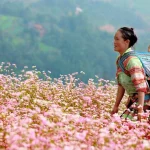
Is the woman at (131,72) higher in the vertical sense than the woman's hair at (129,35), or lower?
lower

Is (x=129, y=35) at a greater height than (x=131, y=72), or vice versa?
(x=129, y=35)

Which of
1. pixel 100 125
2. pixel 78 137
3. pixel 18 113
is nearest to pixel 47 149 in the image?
pixel 78 137

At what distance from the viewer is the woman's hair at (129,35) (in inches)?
208

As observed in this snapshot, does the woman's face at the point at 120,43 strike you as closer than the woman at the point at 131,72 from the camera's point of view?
No

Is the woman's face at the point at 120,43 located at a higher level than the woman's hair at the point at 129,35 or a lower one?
lower

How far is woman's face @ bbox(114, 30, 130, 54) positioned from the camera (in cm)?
528

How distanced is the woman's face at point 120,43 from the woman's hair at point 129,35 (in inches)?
1.5

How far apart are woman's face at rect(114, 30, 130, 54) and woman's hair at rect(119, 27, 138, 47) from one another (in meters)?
0.04

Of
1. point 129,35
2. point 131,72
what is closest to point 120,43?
point 129,35

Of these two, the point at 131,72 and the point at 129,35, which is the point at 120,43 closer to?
the point at 129,35

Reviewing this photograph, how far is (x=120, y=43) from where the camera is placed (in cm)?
528

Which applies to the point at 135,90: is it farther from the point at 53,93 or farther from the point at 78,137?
the point at 53,93

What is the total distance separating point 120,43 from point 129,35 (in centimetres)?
14

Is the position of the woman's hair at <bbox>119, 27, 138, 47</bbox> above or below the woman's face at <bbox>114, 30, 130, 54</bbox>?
above
